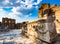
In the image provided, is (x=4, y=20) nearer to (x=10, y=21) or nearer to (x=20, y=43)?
(x=10, y=21)

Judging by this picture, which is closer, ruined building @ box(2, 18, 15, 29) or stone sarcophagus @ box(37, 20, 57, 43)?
stone sarcophagus @ box(37, 20, 57, 43)

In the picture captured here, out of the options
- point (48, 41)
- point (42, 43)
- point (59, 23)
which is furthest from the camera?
point (59, 23)

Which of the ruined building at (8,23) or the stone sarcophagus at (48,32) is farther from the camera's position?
the ruined building at (8,23)

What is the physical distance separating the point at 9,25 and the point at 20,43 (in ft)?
77.9

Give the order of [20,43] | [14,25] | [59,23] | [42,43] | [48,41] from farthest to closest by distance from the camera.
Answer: [14,25], [59,23], [20,43], [42,43], [48,41]

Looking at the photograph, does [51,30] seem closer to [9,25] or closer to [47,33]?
[47,33]

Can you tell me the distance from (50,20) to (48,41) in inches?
25.9

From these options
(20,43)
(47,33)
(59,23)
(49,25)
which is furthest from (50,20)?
(59,23)

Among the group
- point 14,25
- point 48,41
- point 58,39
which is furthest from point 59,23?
point 14,25

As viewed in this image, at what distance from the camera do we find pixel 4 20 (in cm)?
2689

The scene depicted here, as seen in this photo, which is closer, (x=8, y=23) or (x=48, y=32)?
(x=48, y=32)

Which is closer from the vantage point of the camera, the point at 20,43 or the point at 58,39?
the point at 58,39

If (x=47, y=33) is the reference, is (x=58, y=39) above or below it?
below

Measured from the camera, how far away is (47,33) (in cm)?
326
